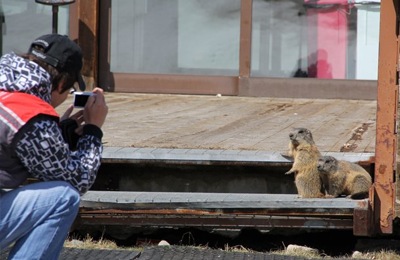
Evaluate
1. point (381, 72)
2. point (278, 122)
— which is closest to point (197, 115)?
point (278, 122)

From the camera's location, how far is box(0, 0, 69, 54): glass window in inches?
498

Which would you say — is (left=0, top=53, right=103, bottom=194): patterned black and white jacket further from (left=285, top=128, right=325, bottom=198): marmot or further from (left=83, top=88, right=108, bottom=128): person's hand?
(left=285, top=128, right=325, bottom=198): marmot

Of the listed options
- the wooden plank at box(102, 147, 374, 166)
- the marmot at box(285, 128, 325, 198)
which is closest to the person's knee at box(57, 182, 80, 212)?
the wooden plank at box(102, 147, 374, 166)

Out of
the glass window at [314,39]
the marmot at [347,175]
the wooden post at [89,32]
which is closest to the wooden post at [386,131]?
the marmot at [347,175]

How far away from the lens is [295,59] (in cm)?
1240

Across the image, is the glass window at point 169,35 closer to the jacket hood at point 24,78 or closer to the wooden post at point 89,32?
the wooden post at point 89,32

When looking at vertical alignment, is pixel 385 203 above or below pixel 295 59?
below

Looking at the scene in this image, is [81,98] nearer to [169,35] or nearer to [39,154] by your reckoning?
[39,154]

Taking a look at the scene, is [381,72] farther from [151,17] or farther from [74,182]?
[151,17]

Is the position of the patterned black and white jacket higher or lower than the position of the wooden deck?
higher

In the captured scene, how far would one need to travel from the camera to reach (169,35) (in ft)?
41.4

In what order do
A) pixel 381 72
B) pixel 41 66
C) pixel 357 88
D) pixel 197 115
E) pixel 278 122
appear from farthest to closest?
pixel 357 88 → pixel 197 115 → pixel 278 122 → pixel 381 72 → pixel 41 66

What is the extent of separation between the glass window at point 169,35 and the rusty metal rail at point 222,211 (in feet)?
18.5

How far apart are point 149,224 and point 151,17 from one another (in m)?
6.03
